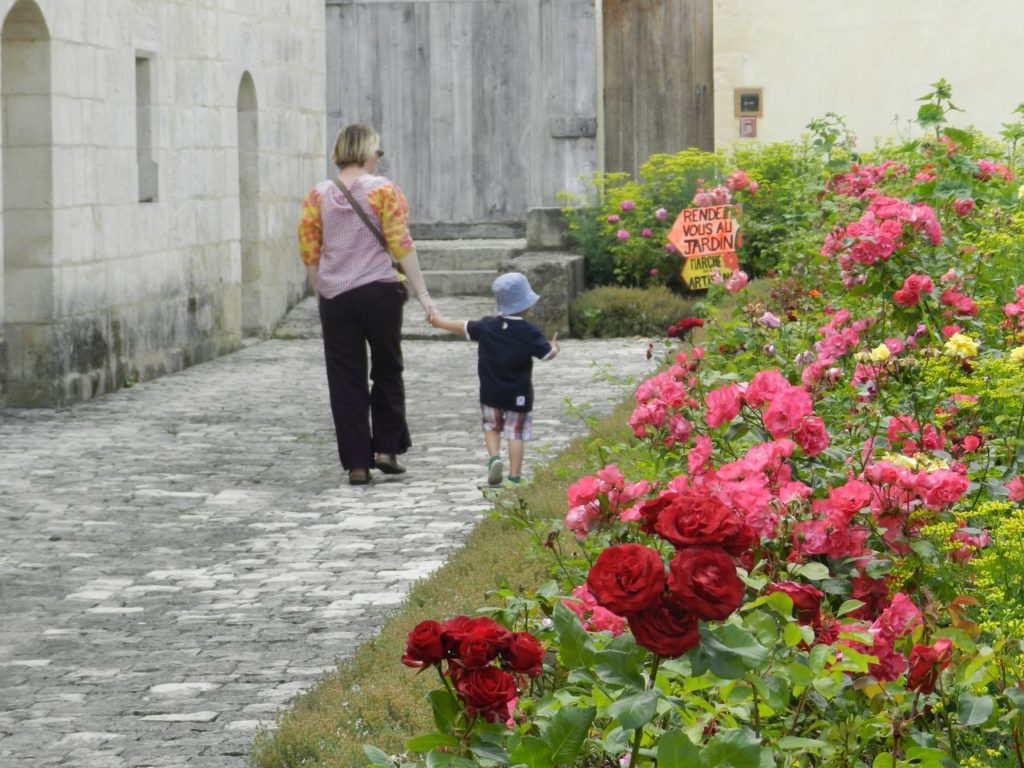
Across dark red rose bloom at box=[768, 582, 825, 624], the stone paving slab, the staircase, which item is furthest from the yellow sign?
dark red rose bloom at box=[768, 582, 825, 624]

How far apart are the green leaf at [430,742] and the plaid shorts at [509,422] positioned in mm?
5834

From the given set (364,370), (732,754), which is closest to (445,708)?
(732,754)

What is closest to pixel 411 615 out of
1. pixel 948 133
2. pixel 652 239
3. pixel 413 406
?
pixel 948 133

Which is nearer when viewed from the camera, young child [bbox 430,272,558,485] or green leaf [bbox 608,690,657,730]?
green leaf [bbox 608,690,657,730]

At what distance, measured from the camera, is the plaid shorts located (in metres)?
8.63

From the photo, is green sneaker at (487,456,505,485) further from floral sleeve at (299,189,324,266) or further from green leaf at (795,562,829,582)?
green leaf at (795,562,829,582)

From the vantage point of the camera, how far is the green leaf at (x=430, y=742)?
2709 mm

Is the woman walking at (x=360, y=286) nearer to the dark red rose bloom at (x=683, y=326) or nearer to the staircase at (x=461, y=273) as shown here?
the dark red rose bloom at (x=683, y=326)

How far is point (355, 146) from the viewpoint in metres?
9.12

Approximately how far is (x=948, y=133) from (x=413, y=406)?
4552mm

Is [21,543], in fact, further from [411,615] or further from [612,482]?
[612,482]

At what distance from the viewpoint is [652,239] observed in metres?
16.3

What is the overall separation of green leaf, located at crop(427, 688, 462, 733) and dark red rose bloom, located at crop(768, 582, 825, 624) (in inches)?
24.3

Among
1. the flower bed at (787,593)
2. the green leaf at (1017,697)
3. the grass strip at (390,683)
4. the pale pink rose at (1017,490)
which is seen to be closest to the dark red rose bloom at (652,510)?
the flower bed at (787,593)
